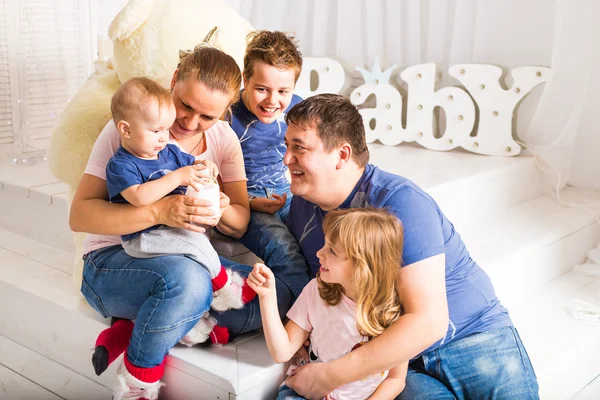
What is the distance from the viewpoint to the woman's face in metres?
1.51

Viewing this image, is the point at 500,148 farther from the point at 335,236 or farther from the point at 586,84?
the point at 335,236

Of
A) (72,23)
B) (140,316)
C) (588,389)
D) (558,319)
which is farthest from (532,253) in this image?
(72,23)

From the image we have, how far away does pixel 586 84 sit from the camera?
8.94ft

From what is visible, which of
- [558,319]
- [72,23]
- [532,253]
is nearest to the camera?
[558,319]

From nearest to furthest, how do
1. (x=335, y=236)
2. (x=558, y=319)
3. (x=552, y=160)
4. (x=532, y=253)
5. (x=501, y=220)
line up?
(x=335, y=236)
(x=558, y=319)
(x=532, y=253)
(x=501, y=220)
(x=552, y=160)

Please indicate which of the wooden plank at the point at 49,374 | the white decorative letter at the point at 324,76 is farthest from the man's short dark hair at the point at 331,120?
the white decorative letter at the point at 324,76

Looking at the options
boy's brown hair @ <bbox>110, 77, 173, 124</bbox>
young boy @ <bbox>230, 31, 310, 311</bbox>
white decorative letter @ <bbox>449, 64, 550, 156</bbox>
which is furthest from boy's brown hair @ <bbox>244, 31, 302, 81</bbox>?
white decorative letter @ <bbox>449, 64, 550, 156</bbox>

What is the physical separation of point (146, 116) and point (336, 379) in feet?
2.15

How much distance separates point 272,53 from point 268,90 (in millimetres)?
92

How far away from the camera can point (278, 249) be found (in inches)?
67.4

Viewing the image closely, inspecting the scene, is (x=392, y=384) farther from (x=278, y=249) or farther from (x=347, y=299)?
(x=278, y=249)

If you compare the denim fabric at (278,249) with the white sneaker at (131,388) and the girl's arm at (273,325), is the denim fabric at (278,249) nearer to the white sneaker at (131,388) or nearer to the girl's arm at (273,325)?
the girl's arm at (273,325)

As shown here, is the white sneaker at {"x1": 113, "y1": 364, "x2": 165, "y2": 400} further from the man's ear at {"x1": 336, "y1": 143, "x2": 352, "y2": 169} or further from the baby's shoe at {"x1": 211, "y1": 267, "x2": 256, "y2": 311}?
the man's ear at {"x1": 336, "y1": 143, "x2": 352, "y2": 169}

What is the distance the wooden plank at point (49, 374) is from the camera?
5.94 feet
